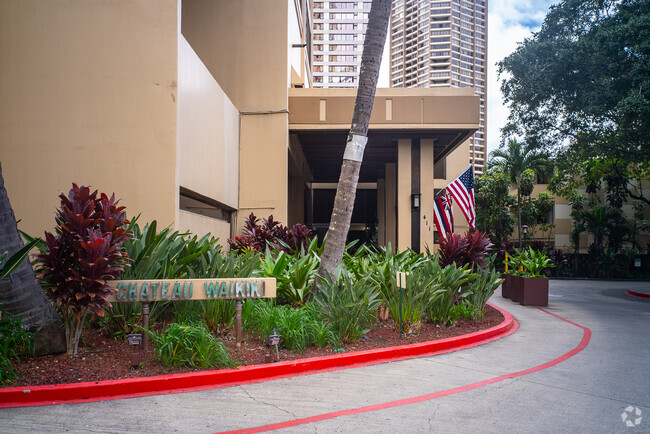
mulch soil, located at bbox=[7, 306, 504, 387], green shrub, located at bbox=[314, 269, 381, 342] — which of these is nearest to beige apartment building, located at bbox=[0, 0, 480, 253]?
green shrub, located at bbox=[314, 269, 381, 342]

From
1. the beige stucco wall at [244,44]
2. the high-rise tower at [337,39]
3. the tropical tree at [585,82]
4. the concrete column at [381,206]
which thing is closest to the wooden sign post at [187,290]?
the beige stucco wall at [244,44]

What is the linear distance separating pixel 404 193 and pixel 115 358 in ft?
50.1

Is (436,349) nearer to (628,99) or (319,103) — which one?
(319,103)

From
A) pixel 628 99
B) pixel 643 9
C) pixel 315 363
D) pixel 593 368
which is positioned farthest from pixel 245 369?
pixel 643 9

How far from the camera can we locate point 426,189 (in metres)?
20.0

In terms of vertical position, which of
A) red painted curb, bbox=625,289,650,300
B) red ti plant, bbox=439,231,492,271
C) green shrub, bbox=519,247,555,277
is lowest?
red painted curb, bbox=625,289,650,300

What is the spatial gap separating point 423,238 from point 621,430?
1562 centimetres

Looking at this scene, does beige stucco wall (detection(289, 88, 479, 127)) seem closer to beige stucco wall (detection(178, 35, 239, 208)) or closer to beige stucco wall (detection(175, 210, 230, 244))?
beige stucco wall (detection(178, 35, 239, 208))

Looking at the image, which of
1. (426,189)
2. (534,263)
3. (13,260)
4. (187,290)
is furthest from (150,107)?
(426,189)

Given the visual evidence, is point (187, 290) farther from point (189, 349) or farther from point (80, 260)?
point (80, 260)

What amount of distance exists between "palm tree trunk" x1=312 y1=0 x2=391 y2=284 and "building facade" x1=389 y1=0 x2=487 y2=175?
15591 centimetres

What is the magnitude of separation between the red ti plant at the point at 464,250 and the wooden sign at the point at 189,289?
5.12 m

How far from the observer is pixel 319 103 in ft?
60.5

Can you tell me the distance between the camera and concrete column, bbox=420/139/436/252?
20.0 m
